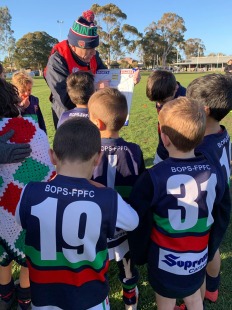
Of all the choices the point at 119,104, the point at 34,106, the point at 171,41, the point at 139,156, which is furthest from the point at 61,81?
Answer: the point at 171,41

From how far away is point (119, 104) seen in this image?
2146 mm

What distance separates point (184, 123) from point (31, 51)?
6802 cm

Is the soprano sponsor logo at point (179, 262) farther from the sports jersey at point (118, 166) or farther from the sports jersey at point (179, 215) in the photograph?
the sports jersey at point (118, 166)

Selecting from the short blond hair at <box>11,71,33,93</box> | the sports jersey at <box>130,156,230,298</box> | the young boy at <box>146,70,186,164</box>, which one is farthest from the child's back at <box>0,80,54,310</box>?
the short blond hair at <box>11,71,33,93</box>

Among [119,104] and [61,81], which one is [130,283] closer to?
[119,104]

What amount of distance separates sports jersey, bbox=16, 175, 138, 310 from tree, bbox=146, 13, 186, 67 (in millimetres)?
69088

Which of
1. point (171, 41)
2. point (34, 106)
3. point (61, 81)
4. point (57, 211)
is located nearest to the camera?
point (57, 211)

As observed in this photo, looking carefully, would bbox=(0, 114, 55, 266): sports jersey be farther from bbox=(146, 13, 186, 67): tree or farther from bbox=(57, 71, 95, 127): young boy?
bbox=(146, 13, 186, 67): tree

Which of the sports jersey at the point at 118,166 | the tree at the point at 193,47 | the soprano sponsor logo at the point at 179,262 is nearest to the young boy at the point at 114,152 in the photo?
the sports jersey at the point at 118,166

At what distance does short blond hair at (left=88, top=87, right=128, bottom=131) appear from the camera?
2.09 metres

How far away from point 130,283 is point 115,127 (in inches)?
45.7

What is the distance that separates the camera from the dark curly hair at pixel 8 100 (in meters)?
1.95

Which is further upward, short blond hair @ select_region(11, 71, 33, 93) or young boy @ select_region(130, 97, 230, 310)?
short blond hair @ select_region(11, 71, 33, 93)

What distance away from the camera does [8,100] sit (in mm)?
1981
